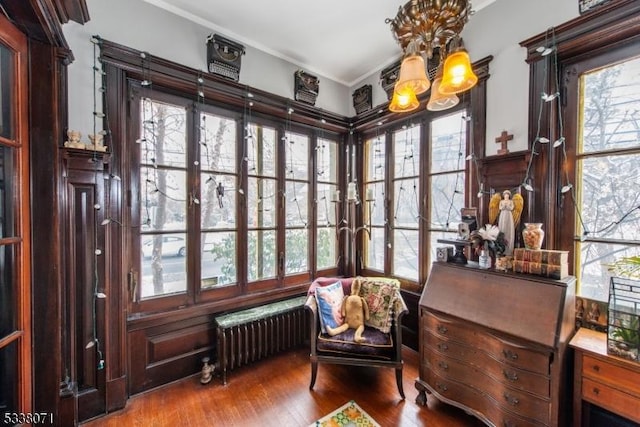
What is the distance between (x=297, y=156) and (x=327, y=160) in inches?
18.9

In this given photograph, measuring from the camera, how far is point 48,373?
4.94ft

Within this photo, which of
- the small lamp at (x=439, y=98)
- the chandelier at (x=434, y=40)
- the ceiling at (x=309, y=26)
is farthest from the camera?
the ceiling at (x=309, y=26)

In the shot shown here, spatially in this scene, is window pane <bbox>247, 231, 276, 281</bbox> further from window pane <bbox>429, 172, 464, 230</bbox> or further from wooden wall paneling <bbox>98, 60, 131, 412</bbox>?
window pane <bbox>429, 172, 464, 230</bbox>

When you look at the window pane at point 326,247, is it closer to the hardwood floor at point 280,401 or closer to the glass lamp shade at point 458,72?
the hardwood floor at point 280,401

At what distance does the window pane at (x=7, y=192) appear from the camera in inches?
51.1

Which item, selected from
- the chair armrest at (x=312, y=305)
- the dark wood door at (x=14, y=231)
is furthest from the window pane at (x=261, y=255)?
the dark wood door at (x=14, y=231)

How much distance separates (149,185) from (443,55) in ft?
7.63

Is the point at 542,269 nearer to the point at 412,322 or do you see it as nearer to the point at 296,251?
the point at 412,322

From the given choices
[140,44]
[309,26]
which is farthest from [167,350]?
[309,26]

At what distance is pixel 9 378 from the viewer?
4.38 feet

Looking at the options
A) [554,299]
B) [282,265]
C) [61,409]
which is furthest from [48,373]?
[554,299]

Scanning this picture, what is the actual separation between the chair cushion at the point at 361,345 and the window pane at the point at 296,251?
101cm

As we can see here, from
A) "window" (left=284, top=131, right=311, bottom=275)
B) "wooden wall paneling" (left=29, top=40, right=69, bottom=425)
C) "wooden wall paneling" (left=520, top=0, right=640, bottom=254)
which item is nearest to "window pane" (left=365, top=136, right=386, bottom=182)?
"window" (left=284, top=131, right=311, bottom=275)

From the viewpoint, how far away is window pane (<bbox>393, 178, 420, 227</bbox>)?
2.86m
